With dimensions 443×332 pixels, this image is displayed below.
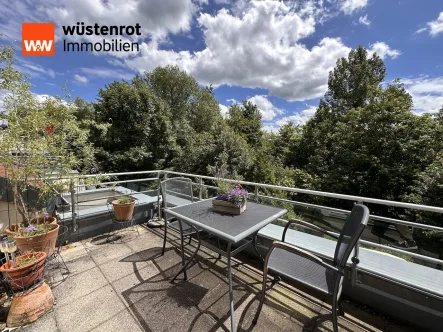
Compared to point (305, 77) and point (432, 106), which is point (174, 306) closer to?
point (432, 106)

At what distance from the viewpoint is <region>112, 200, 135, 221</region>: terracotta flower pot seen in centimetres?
314

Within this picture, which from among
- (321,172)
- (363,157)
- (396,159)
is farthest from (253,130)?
(396,159)

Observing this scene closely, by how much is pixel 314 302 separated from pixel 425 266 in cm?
103

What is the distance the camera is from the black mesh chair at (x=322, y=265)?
1.27 meters

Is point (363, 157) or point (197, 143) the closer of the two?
point (363, 157)

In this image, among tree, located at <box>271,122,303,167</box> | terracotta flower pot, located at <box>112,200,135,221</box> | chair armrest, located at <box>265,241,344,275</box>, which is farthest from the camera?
tree, located at <box>271,122,303,167</box>

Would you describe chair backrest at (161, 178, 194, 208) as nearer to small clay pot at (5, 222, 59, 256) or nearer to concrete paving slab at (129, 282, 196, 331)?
concrete paving slab at (129, 282, 196, 331)

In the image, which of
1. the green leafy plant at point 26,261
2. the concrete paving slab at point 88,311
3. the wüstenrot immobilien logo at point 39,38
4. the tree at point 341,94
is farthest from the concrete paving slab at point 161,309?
the tree at point 341,94

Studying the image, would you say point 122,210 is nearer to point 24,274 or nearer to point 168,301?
point 24,274

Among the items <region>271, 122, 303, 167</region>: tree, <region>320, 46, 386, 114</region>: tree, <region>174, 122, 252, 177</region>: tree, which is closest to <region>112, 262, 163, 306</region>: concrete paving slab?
<region>174, 122, 252, 177</region>: tree

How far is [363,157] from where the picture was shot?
29.0ft

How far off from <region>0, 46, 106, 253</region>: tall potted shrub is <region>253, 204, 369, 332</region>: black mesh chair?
2.55m

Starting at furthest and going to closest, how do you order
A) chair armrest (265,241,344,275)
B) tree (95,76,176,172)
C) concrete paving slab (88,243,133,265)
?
tree (95,76,176,172)
concrete paving slab (88,243,133,265)
chair armrest (265,241,344,275)

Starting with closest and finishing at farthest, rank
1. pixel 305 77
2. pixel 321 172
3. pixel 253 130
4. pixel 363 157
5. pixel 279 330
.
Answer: pixel 279 330 < pixel 363 157 < pixel 321 172 < pixel 253 130 < pixel 305 77
